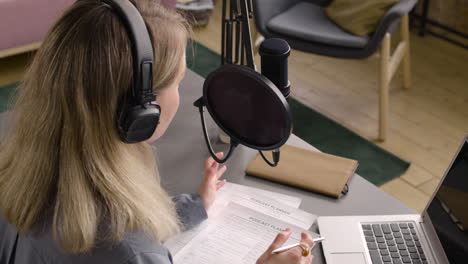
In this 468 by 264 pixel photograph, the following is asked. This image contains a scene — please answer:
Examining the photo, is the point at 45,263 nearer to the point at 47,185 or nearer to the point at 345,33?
the point at 47,185

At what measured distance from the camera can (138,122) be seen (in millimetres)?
868

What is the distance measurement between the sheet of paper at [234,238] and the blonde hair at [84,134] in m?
0.17

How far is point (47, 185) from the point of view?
0.92 metres

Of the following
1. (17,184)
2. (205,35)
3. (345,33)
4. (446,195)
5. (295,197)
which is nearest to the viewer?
(17,184)

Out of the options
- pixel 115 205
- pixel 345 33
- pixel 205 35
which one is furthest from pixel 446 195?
pixel 205 35

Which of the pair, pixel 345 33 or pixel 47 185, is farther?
pixel 345 33

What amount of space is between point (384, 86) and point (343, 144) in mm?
311

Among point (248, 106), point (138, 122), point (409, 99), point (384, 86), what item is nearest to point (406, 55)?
point (409, 99)

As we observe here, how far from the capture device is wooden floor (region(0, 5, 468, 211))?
8.13ft

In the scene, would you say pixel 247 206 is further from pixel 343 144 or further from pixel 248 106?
pixel 343 144

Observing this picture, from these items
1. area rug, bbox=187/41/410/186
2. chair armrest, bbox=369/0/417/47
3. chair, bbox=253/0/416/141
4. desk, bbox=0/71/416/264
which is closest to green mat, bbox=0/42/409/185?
area rug, bbox=187/41/410/186

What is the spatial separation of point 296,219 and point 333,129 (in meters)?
1.52

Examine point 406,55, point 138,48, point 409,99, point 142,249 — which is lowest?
point 409,99

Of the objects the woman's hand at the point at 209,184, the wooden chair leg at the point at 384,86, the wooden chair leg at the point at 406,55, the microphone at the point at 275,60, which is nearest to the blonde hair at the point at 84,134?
the microphone at the point at 275,60
